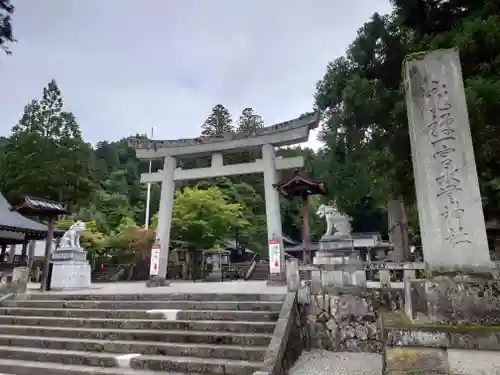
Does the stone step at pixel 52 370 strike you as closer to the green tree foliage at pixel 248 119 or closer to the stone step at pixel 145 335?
the stone step at pixel 145 335

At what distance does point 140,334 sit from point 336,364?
3.43 m

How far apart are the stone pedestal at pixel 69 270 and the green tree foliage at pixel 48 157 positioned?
19035mm

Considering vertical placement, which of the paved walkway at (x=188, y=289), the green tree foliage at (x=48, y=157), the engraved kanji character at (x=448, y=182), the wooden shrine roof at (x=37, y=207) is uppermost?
the green tree foliage at (x=48, y=157)

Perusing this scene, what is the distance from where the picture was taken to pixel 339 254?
305 inches

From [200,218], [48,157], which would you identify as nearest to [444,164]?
[200,218]

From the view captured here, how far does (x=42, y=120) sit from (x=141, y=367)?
101ft

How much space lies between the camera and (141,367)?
5.68m

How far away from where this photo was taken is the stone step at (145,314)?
666cm

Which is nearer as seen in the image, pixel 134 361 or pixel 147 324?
pixel 134 361

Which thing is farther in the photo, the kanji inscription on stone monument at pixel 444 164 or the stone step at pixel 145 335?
the stone step at pixel 145 335

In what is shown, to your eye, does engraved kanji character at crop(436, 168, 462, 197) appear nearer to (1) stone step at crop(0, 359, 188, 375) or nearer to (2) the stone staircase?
(2) the stone staircase

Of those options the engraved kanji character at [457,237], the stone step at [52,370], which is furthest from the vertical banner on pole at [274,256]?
the engraved kanji character at [457,237]

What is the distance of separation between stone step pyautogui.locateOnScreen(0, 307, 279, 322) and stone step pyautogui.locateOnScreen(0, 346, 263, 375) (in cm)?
114

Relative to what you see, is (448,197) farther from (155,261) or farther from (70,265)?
(155,261)
